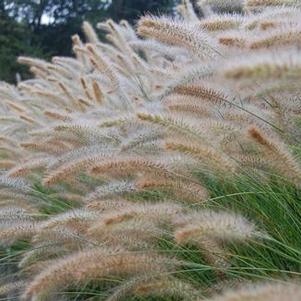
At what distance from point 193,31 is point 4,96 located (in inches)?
138

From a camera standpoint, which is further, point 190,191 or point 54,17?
point 54,17

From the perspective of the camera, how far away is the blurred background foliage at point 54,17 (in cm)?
2130

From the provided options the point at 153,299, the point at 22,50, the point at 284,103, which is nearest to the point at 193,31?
the point at 284,103

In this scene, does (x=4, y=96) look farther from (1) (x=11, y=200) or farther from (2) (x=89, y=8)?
(2) (x=89, y=8)

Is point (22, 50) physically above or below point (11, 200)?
below

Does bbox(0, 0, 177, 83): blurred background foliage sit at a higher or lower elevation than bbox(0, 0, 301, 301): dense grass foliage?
lower

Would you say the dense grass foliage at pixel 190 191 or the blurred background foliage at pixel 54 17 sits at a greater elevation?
the dense grass foliage at pixel 190 191

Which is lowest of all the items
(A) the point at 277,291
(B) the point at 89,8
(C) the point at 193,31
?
(B) the point at 89,8

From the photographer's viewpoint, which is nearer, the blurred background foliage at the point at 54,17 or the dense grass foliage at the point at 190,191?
the dense grass foliage at the point at 190,191

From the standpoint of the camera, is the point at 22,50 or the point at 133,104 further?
the point at 22,50

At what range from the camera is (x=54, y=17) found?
26.0 m

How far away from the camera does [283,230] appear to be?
2.30 metres

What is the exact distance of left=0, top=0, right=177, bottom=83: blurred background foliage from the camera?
2130 cm

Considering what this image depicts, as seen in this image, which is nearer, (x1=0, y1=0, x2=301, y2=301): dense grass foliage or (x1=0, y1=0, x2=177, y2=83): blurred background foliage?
(x1=0, y1=0, x2=301, y2=301): dense grass foliage
